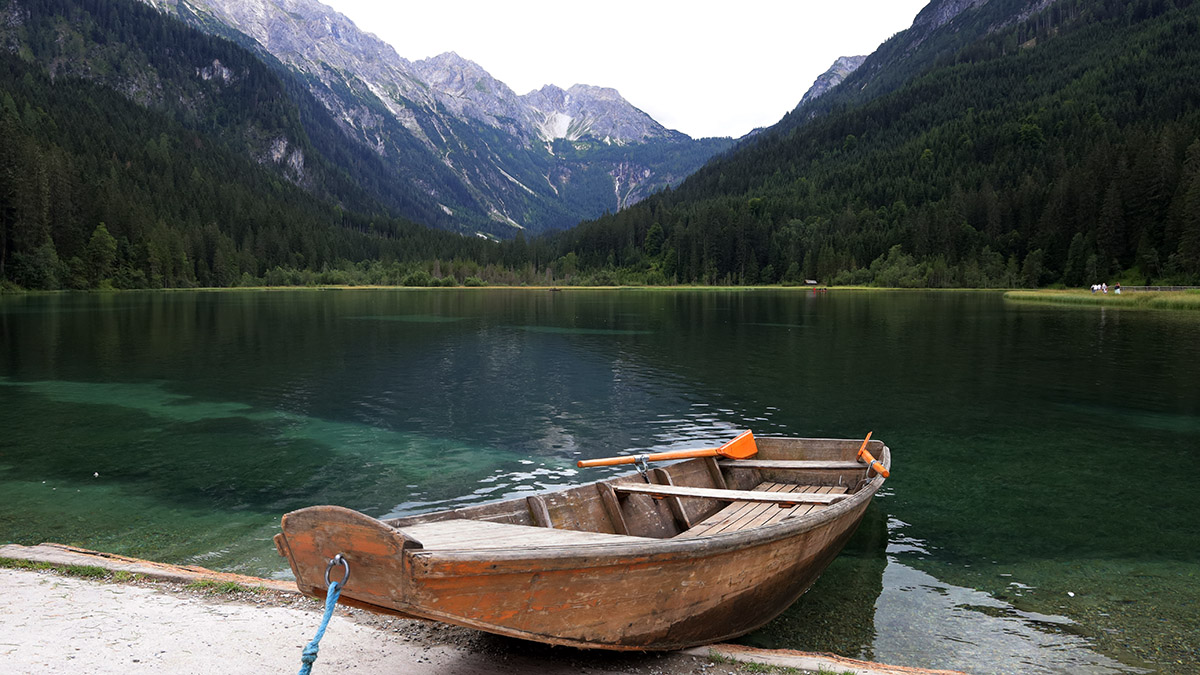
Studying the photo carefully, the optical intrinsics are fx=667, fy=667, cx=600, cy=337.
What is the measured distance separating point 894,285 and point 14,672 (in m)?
190

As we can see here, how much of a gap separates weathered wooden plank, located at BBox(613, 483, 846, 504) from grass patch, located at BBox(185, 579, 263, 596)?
17.8ft

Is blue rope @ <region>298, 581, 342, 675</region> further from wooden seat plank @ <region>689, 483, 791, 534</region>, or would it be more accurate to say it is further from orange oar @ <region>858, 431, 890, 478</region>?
orange oar @ <region>858, 431, 890, 478</region>

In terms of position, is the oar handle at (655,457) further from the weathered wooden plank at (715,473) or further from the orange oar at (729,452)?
the weathered wooden plank at (715,473)

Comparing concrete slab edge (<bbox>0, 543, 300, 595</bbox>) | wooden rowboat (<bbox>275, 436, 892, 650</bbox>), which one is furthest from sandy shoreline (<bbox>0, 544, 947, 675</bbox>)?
wooden rowboat (<bbox>275, 436, 892, 650</bbox>)

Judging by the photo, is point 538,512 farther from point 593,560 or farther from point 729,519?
point 729,519

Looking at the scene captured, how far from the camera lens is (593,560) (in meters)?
6.60

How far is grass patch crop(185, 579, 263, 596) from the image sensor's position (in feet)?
30.3

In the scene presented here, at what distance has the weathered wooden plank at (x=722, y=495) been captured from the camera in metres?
10.3

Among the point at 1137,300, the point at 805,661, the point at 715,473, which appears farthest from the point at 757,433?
the point at 1137,300

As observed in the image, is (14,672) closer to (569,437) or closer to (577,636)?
(577,636)

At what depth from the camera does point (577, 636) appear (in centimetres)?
683

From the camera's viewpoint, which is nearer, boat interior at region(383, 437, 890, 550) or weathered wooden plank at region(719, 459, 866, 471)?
boat interior at region(383, 437, 890, 550)

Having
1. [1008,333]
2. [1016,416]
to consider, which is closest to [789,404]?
[1016,416]

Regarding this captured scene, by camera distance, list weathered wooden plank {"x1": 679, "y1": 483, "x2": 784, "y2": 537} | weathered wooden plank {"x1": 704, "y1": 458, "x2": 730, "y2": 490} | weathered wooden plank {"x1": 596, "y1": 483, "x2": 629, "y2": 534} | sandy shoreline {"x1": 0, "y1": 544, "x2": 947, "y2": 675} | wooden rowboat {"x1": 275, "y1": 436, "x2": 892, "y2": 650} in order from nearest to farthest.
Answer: wooden rowboat {"x1": 275, "y1": 436, "x2": 892, "y2": 650}, sandy shoreline {"x1": 0, "y1": 544, "x2": 947, "y2": 675}, weathered wooden plank {"x1": 679, "y1": 483, "x2": 784, "y2": 537}, weathered wooden plank {"x1": 596, "y1": 483, "x2": 629, "y2": 534}, weathered wooden plank {"x1": 704, "y1": 458, "x2": 730, "y2": 490}
